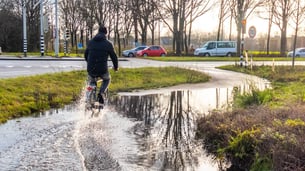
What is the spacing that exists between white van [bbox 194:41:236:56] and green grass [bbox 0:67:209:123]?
87.9ft

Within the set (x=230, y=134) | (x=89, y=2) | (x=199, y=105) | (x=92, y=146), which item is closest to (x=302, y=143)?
(x=230, y=134)

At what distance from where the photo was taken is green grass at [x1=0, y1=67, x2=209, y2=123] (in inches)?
406

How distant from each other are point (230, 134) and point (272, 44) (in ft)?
211

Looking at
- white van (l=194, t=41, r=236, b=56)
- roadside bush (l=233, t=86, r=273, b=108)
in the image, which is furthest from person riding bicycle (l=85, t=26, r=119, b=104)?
white van (l=194, t=41, r=236, b=56)

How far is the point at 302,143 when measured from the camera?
534 cm

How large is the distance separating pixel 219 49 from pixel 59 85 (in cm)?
3556

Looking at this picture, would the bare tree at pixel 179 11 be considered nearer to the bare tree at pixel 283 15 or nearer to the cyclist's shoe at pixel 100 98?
the bare tree at pixel 283 15

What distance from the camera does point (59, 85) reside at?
14.0 m

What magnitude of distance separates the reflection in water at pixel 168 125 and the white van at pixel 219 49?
3337 centimetres

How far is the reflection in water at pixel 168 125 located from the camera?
6438 mm

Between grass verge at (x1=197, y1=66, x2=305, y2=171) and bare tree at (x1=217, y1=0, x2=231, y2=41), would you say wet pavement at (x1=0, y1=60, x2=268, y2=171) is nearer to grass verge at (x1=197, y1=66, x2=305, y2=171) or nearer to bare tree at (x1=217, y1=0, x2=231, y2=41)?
grass verge at (x1=197, y1=66, x2=305, y2=171)

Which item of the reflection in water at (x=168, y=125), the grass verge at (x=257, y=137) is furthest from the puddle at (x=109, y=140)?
the grass verge at (x=257, y=137)

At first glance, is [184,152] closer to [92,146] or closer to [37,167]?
[92,146]

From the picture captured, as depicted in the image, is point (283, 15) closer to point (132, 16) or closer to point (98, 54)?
point (132, 16)
